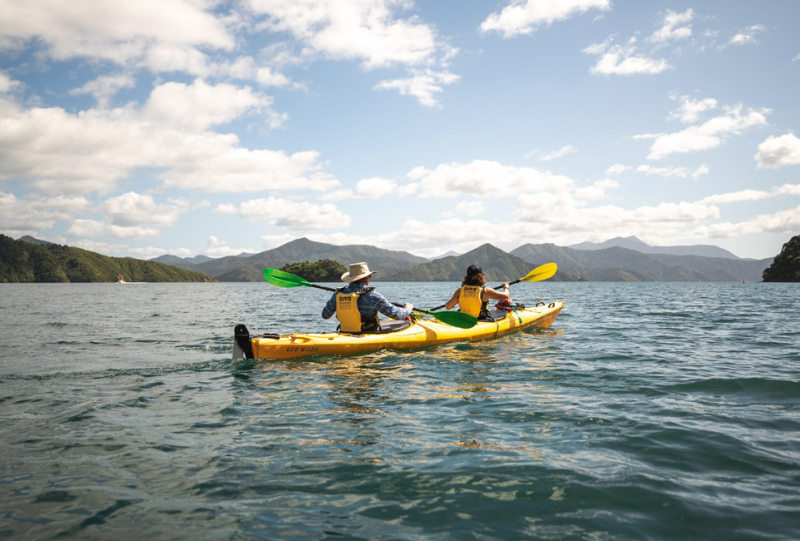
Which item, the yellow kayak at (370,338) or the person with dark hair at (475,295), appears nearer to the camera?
the yellow kayak at (370,338)

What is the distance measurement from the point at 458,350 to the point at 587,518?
7.06 m

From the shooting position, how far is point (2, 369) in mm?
8500

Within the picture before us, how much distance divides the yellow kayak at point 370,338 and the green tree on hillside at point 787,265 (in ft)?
393

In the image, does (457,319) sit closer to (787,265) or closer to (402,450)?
(402,450)

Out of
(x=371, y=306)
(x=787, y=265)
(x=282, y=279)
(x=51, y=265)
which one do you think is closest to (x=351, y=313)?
(x=371, y=306)

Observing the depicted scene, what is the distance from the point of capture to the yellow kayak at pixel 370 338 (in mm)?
8625

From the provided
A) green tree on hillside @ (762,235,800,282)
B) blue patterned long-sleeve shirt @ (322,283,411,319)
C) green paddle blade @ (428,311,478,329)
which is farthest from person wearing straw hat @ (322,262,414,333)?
green tree on hillside @ (762,235,800,282)

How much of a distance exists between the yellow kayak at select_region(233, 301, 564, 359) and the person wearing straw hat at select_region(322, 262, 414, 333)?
0.79ft

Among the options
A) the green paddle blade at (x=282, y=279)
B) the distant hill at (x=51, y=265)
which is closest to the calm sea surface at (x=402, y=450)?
the green paddle blade at (x=282, y=279)

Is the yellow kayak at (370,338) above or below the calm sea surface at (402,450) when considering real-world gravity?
above

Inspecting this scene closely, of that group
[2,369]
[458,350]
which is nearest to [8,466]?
[2,369]

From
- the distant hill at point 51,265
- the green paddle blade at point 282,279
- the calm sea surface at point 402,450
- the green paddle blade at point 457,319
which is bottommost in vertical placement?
the calm sea surface at point 402,450

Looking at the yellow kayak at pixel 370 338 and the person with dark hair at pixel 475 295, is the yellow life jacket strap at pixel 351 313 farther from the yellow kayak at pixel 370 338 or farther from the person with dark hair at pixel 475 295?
the person with dark hair at pixel 475 295

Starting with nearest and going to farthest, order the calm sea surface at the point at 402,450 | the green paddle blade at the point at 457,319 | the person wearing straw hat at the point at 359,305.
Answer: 1. the calm sea surface at the point at 402,450
2. the person wearing straw hat at the point at 359,305
3. the green paddle blade at the point at 457,319
